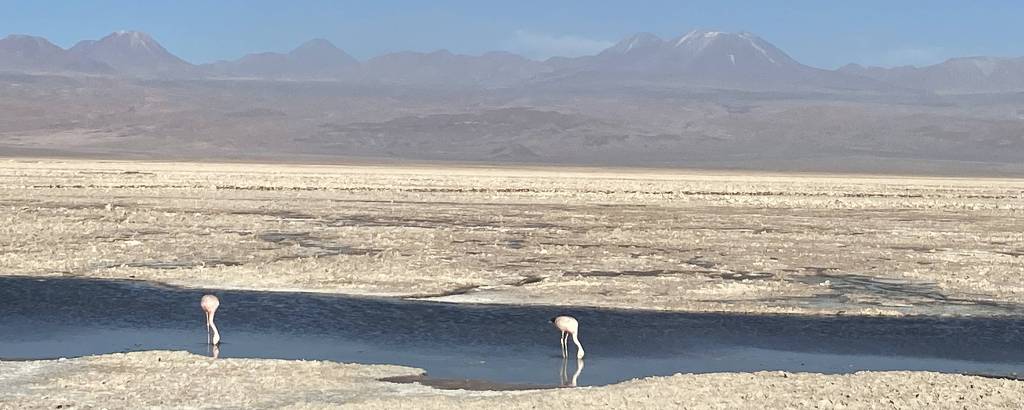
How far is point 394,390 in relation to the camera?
10.1 metres

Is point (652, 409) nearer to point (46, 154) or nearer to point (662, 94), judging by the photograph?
point (46, 154)

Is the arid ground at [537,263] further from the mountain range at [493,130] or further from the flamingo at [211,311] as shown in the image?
the mountain range at [493,130]

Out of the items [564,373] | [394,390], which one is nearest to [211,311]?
[394,390]

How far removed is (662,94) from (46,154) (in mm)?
92942

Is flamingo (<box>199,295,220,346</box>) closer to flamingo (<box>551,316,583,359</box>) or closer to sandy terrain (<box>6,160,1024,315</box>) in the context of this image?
flamingo (<box>551,316,583,359</box>)

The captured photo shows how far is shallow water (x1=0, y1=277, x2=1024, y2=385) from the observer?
1162 centimetres

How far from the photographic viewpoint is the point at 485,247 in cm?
2139

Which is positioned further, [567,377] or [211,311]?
[211,311]

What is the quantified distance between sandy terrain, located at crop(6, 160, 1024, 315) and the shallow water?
3.38 ft

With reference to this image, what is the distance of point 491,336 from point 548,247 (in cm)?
885

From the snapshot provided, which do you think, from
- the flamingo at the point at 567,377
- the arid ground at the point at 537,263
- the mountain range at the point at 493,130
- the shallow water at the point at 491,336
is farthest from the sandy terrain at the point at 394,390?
the mountain range at the point at 493,130

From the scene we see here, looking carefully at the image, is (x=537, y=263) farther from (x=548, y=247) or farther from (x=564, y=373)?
(x=564, y=373)

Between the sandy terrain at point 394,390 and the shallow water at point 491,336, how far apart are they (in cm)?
79

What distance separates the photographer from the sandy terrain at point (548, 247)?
16141 millimetres
